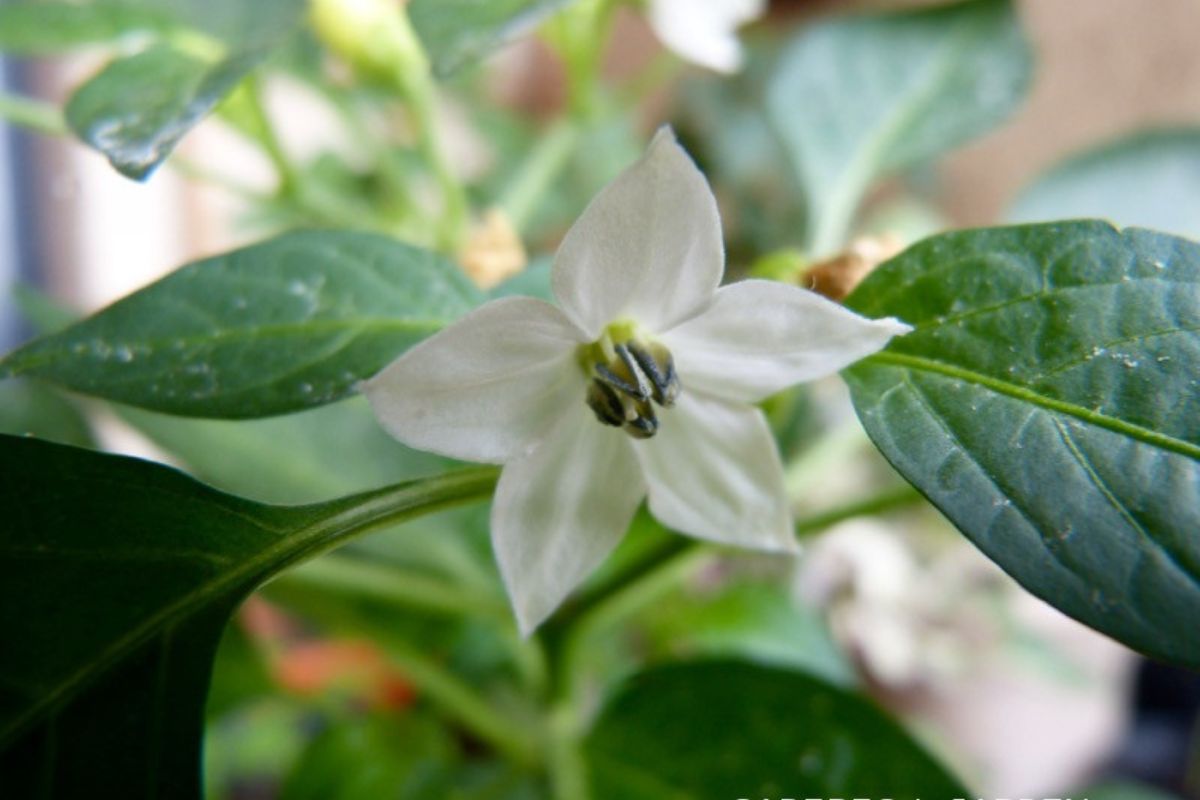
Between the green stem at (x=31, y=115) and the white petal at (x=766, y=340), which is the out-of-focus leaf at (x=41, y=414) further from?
the white petal at (x=766, y=340)

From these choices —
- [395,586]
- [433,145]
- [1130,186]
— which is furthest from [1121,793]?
[433,145]

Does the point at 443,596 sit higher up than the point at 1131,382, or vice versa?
the point at 1131,382

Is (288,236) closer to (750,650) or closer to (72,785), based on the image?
(72,785)

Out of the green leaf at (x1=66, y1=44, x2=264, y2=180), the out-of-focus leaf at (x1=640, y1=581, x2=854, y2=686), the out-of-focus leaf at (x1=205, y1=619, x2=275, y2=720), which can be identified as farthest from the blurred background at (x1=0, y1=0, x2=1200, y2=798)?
the green leaf at (x1=66, y1=44, x2=264, y2=180)

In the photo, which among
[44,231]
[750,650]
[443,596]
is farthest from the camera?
[44,231]

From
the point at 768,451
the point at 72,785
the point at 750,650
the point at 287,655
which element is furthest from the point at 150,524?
the point at 287,655

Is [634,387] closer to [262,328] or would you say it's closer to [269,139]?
[262,328]

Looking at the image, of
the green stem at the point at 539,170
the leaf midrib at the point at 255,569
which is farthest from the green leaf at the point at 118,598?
the green stem at the point at 539,170

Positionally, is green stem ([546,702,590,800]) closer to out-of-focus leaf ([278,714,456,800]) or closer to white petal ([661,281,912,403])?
out-of-focus leaf ([278,714,456,800])
